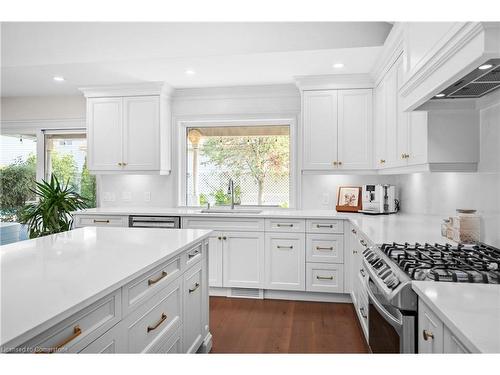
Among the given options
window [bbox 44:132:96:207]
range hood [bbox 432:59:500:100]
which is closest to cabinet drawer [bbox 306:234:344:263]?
range hood [bbox 432:59:500:100]

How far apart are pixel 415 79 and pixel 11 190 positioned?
210 inches

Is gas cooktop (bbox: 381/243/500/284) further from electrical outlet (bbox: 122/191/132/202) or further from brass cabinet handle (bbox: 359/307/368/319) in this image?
electrical outlet (bbox: 122/191/132/202)

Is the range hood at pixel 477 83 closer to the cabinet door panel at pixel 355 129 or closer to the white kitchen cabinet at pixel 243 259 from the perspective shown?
the cabinet door panel at pixel 355 129

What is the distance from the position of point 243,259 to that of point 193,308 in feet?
5.20

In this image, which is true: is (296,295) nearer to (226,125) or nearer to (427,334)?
(226,125)

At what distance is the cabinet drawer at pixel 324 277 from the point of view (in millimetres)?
3604

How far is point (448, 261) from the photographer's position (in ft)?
5.31

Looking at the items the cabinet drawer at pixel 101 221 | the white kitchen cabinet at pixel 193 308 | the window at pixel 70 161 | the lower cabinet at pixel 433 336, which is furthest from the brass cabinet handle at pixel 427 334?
the window at pixel 70 161

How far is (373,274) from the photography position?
1.79 meters

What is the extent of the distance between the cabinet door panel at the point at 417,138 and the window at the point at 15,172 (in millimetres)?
4782

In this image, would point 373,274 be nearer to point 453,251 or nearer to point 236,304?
point 453,251

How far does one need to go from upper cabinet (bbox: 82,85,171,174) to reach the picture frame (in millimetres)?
2076

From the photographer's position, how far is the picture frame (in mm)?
3920
